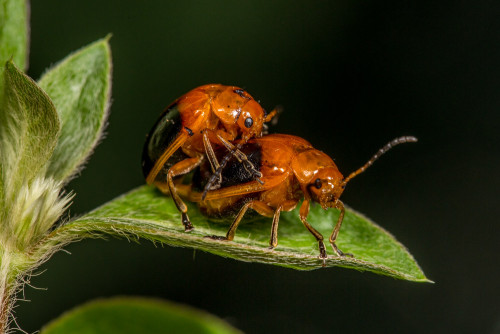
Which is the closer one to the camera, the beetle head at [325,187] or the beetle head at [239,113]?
the beetle head at [325,187]

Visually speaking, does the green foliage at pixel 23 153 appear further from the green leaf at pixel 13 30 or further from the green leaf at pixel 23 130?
the green leaf at pixel 13 30

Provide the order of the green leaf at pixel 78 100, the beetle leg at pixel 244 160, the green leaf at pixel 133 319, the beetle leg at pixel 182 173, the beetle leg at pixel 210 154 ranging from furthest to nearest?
the beetle leg at pixel 210 154 < the beetle leg at pixel 244 160 < the beetle leg at pixel 182 173 < the green leaf at pixel 78 100 < the green leaf at pixel 133 319

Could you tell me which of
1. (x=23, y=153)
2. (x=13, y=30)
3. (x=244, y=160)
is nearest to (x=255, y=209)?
(x=244, y=160)

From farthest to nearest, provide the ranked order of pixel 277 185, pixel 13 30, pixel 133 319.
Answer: pixel 277 185
pixel 13 30
pixel 133 319

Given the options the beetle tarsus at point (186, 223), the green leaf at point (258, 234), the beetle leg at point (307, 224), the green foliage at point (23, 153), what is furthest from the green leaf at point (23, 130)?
the beetle leg at point (307, 224)

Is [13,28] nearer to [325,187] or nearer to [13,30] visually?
[13,30]

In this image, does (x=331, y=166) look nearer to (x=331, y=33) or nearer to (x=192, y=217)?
(x=192, y=217)

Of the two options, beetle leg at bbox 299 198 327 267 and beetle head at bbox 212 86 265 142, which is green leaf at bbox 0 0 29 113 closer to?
beetle head at bbox 212 86 265 142
